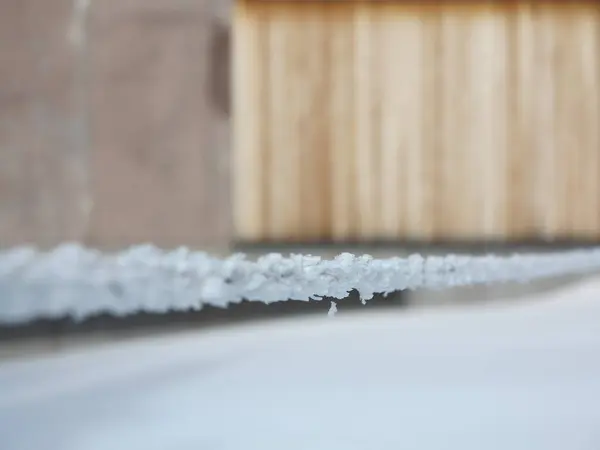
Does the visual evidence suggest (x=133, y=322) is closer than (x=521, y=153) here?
Yes

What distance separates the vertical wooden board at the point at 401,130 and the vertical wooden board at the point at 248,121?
0.71 feet

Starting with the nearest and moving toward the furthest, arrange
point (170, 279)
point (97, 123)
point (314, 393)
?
point (170, 279) < point (314, 393) < point (97, 123)

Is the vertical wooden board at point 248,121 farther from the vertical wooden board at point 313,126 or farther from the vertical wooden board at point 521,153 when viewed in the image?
the vertical wooden board at point 521,153

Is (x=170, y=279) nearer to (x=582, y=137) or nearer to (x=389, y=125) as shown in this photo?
(x=389, y=125)

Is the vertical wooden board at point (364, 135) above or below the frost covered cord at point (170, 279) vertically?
above

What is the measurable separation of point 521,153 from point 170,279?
3.06ft

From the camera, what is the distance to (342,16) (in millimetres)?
979

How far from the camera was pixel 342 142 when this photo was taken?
3.17 ft

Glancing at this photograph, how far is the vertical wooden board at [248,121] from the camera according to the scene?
0.95 meters

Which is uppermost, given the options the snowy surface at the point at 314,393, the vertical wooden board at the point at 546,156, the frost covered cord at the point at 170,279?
the vertical wooden board at the point at 546,156

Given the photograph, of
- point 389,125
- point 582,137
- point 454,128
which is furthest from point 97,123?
point 582,137

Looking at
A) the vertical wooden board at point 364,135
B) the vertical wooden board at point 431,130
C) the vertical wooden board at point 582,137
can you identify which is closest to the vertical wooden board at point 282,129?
the vertical wooden board at point 364,135

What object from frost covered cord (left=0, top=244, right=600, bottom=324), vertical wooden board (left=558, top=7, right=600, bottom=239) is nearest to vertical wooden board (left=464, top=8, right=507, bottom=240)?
vertical wooden board (left=558, top=7, right=600, bottom=239)

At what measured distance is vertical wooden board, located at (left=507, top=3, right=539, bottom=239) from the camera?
975 millimetres
